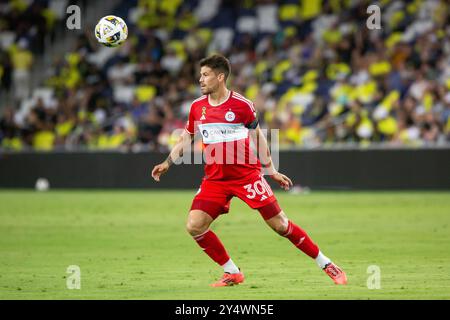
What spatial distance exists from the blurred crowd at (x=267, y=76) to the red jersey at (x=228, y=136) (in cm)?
1407

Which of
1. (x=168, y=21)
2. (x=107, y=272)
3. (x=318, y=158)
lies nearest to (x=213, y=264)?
(x=107, y=272)

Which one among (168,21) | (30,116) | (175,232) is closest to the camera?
(175,232)

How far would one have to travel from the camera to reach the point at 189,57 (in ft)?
96.8

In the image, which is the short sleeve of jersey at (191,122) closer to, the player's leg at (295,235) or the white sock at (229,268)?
the player's leg at (295,235)

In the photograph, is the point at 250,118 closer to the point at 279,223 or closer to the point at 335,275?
the point at 279,223

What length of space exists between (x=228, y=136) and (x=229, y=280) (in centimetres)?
146

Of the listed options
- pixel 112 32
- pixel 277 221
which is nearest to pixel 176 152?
pixel 277 221

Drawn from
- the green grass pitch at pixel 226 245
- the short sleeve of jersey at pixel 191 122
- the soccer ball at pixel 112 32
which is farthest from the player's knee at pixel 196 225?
the soccer ball at pixel 112 32

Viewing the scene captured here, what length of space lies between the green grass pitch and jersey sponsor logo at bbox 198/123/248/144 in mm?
1498

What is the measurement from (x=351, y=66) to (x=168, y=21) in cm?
714

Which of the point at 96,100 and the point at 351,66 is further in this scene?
the point at 96,100

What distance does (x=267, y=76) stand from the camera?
28172mm

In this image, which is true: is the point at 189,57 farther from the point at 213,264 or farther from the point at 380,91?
the point at 213,264
